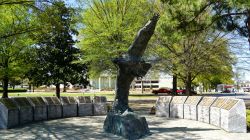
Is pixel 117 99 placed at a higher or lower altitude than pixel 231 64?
lower

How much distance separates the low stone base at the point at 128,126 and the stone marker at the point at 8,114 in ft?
13.1

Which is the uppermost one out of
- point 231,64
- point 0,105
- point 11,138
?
point 231,64

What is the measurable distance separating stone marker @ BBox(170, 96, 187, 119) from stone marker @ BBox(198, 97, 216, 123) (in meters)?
1.69

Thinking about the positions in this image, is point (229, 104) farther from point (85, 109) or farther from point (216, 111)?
point (85, 109)

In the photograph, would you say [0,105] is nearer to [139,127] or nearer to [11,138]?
[11,138]

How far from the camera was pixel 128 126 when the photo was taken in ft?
42.7

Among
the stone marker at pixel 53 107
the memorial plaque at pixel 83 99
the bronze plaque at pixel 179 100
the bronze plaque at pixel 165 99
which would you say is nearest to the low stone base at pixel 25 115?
the stone marker at pixel 53 107

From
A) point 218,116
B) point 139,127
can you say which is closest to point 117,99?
point 139,127

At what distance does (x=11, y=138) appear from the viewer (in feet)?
41.2

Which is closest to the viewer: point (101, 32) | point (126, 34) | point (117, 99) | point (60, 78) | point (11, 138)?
point (11, 138)

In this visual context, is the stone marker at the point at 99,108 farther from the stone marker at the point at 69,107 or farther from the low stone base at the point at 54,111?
the low stone base at the point at 54,111

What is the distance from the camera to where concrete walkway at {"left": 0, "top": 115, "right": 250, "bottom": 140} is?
41.6 feet

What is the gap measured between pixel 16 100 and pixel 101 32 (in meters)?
10.7

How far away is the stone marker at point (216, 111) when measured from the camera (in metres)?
14.8
